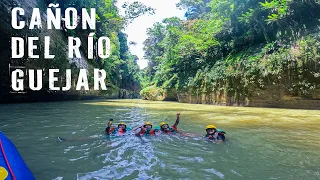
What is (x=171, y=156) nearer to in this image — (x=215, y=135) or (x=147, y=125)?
(x=215, y=135)

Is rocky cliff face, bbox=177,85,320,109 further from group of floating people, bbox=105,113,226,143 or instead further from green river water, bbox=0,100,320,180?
group of floating people, bbox=105,113,226,143

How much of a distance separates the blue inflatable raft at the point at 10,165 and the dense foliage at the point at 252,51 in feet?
41.0

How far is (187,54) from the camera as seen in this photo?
21.1m

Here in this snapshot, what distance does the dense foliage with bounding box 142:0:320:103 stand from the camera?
1159 centimetres

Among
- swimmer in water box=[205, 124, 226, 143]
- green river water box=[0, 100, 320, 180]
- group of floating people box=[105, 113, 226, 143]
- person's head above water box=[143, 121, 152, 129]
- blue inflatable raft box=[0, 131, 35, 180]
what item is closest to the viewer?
Result: blue inflatable raft box=[0, 131, 35, 180]

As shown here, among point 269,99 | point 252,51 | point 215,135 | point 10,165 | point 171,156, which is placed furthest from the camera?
point 252,51

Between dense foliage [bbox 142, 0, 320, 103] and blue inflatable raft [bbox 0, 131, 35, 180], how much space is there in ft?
41.0

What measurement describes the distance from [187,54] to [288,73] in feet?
34.1

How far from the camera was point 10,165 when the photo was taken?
198cm

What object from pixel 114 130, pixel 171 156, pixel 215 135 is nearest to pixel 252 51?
pixel 215 135

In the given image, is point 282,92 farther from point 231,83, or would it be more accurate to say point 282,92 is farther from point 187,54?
point 187,54

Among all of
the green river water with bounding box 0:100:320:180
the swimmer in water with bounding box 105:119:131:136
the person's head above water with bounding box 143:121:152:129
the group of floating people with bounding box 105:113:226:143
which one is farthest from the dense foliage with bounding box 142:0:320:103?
the swimmer in water with bounding box 105:119:131:136

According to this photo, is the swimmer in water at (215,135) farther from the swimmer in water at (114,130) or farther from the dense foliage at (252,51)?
the dense foliage at (252,51)

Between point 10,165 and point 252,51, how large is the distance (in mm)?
14679
